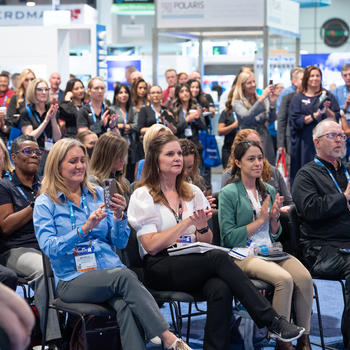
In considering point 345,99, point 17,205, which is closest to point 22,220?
point 17,205

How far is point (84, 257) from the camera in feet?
10.9

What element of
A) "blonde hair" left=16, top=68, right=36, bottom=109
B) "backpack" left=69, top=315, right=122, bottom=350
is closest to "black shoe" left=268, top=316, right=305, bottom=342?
"backpack" left=69, top=315, right=122, bottom=350

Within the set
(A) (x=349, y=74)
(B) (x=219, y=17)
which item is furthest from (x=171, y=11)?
(A) (x=349, y=74)

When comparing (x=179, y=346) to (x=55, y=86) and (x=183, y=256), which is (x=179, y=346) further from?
(x=55, y=86)

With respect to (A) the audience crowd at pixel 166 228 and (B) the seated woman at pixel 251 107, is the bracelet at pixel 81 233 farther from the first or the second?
(B) the seated woman at pixel 251 107

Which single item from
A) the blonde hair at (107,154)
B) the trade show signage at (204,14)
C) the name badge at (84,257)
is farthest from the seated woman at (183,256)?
the trade show signage at (204,14)

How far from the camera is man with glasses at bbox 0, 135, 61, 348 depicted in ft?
12.1

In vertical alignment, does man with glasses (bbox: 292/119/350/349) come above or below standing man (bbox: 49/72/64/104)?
below

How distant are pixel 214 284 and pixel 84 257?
2.25 feet

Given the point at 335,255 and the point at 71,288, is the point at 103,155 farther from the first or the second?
the point at 335,255

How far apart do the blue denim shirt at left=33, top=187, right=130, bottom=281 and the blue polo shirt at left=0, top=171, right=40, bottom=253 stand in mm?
591

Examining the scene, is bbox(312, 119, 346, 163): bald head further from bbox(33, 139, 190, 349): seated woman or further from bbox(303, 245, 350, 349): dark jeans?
bbox(33, 139, 190, 349): seated woman

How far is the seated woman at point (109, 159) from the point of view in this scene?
14.0ft

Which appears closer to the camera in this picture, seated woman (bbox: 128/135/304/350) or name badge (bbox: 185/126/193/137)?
seated woman (bbox: 128/135/304/350)
